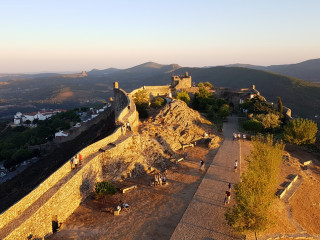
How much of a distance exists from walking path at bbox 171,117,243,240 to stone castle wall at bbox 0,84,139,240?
5810mm

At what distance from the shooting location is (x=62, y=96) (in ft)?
486

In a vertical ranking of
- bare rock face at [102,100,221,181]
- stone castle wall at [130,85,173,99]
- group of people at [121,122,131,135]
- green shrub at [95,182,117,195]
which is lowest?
green shrub at [95,182,117,195]

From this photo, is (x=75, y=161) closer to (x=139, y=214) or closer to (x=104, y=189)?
(x=104, y=189)

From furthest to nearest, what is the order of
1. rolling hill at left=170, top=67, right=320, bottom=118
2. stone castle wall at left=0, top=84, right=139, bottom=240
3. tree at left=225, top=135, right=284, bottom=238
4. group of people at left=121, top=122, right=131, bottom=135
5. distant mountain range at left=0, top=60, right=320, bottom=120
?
distant mountain range at left=0, top=60, right=320, bottom=120, rolling hill at left=170, top=67, right=320, bottom=118, group of people at left=121, top=122, right=131, bottom=135, stone castle wall at left=0, top=84, right=139, bottom=240, tree at left=225, top=135, right=284, bottom=238

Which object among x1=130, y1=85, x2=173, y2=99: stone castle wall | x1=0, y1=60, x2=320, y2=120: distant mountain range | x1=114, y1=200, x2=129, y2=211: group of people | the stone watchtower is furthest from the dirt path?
x1=0, y1=60, x2=320, y2=120: distant mountain range

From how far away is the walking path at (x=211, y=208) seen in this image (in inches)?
387

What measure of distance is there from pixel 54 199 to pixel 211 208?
760cm

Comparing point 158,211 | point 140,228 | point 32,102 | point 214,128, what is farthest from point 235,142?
point 32,102

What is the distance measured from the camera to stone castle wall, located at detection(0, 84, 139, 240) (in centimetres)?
952

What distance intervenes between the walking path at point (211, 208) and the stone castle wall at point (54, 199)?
581 centimetres


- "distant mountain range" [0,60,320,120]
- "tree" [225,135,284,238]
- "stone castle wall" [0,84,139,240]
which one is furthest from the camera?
"distant mountain range" [0,60,320,120]

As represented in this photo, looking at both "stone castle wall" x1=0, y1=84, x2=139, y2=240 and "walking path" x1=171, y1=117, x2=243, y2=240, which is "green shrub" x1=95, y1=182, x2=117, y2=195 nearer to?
"stone castle wall" x1=0, y1=84, x2=139, y2=240

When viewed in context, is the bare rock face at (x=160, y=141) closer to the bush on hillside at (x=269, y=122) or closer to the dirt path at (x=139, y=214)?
the dirt path at (x=139, y=214)

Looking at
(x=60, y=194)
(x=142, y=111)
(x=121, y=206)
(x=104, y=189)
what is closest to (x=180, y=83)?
(x=142, y=111)
